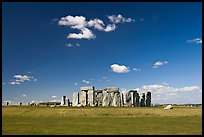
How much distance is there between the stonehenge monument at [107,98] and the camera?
59.3m

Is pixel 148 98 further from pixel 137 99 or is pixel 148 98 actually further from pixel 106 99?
pixel 106 99

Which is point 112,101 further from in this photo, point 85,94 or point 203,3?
point 203,3

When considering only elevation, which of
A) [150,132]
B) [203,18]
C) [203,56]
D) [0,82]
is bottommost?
[150,132]

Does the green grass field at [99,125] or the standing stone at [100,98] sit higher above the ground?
the standing stone at [100,98]

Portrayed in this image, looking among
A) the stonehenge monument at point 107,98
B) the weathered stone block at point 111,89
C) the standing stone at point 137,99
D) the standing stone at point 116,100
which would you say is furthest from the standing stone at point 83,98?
the standing stone at point 137,99

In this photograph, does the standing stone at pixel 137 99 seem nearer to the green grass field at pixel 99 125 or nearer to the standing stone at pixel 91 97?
the standing stone at pixel 91 97

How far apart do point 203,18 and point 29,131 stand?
11.0 meters

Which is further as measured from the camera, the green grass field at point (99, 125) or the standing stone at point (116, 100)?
the standing stone at point (116, 100)

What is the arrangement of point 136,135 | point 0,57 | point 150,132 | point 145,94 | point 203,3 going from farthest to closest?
point 145,94 → point 150,132 → point 136,135 → point 0,57 → point 203,3

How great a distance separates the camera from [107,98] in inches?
2333

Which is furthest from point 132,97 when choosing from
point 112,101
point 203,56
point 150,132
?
point 203,56

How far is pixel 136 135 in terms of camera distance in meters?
16.1

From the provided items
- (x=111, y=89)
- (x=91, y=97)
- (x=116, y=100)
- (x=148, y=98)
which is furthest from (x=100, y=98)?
(x=148, y=98)

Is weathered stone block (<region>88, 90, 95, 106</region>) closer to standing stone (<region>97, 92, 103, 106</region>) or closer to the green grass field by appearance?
standing stone (<region>97, 92, 103, 106</region>)
